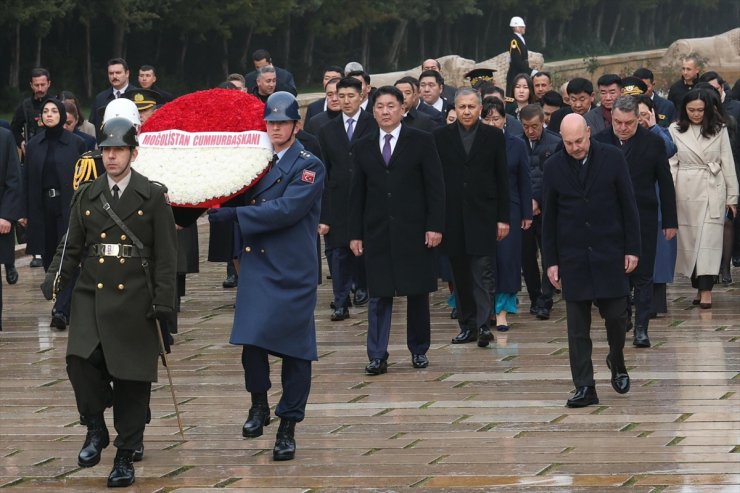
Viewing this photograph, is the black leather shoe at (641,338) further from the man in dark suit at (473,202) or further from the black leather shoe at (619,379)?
the black leather shoe at (619,379)

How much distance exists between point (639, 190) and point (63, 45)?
109 feet

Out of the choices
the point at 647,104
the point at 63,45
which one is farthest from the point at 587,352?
the point at 63,45

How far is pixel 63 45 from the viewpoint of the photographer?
143 ft

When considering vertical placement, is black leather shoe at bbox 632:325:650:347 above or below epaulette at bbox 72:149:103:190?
below

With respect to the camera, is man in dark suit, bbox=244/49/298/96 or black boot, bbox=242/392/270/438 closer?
black boot, bbox=242/392/270/438

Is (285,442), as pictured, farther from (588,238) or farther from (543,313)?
(543,313)

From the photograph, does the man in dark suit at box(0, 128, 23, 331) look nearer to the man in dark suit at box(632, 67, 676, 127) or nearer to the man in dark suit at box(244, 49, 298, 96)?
the man in dark suit at box(244, 49, 298, 96)

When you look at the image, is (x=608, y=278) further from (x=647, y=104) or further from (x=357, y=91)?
(x=357, y=91)

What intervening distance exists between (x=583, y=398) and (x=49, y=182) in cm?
600

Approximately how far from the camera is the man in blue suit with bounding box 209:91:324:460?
859 centimetres

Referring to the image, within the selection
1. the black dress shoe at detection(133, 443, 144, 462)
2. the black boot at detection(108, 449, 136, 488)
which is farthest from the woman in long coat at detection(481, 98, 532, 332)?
the black boot at detection(108, 449, 136, 488)

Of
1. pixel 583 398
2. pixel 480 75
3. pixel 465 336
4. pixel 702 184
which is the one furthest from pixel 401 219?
pixel 480 75

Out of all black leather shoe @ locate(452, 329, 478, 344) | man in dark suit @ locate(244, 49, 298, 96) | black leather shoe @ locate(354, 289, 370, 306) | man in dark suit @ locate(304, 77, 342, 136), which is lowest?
black leather shoe @ locate(452, 329, 478, 344)

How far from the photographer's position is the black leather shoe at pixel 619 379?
10.1 meters
